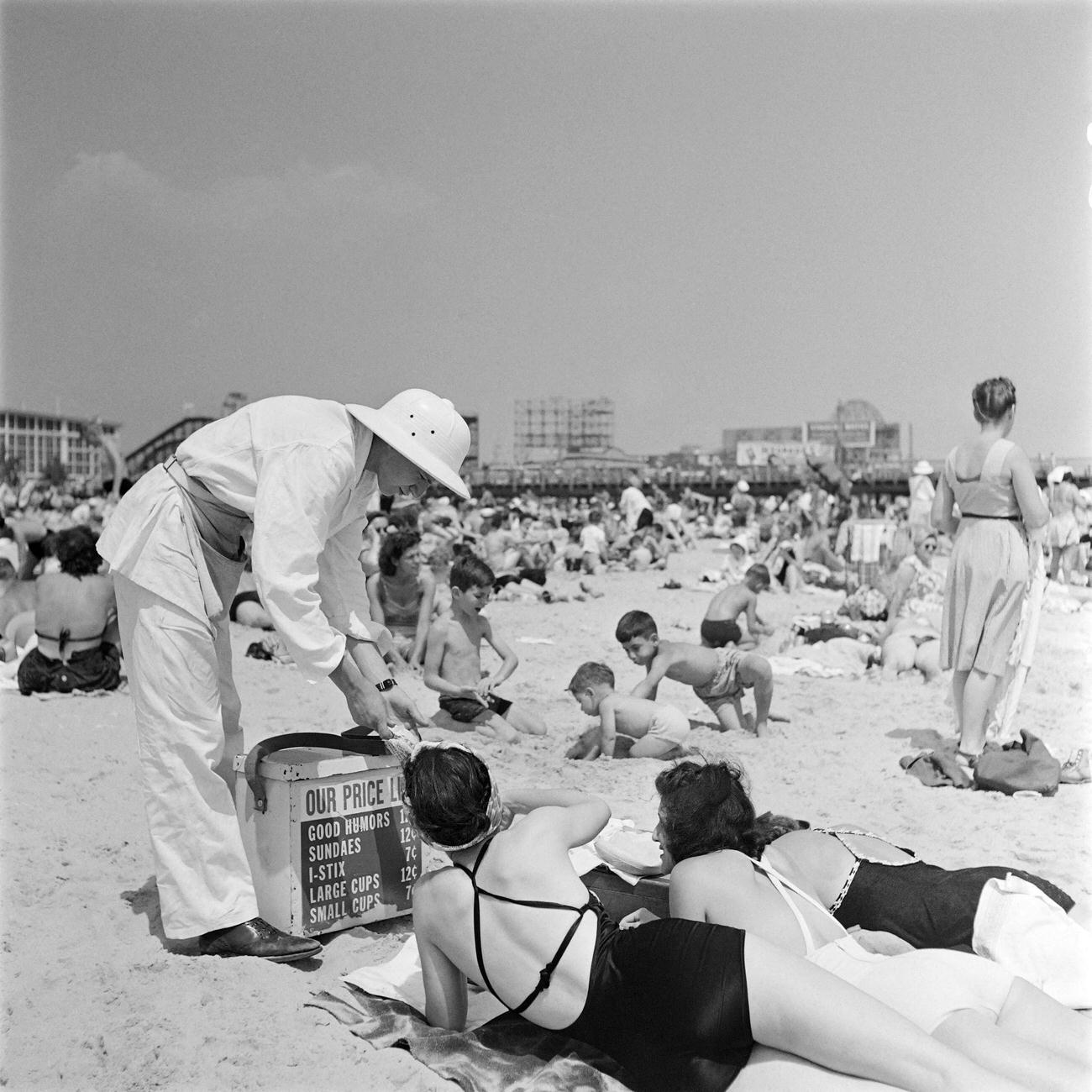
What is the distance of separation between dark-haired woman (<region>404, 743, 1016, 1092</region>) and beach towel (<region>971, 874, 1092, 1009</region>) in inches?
31.8

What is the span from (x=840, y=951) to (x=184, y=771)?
1757 mm

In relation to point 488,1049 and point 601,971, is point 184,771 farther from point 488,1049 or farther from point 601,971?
point 601,971

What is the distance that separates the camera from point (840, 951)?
2.56 m

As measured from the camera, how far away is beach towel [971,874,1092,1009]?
279 cm

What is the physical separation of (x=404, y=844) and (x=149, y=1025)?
89 centimetres

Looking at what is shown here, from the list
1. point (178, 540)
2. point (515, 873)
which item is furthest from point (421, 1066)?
point (178, 540)

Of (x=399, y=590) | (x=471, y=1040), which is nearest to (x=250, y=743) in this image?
(x=471, y=1040)

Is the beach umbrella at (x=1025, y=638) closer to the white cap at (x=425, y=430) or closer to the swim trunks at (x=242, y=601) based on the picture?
the white cap at (x=425, y=430)

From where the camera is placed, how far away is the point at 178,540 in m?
3.10

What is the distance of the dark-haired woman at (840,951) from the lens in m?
2.21

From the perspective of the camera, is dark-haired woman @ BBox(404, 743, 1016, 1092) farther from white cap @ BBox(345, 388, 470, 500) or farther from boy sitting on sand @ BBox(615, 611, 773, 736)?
boy sitting on sand @ BBox(615, 611, 773, 736)

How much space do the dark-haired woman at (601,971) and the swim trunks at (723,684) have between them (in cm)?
340

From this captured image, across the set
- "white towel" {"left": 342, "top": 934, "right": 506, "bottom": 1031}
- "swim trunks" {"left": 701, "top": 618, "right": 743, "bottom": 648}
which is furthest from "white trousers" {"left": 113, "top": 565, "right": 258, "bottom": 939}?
"swim trunks" {"left": 701, "top": 618, "right": 743, "bottom": 648}

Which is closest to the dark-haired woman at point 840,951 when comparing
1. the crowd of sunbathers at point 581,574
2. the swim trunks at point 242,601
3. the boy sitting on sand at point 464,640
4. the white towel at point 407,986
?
the white towel at point 407,986
